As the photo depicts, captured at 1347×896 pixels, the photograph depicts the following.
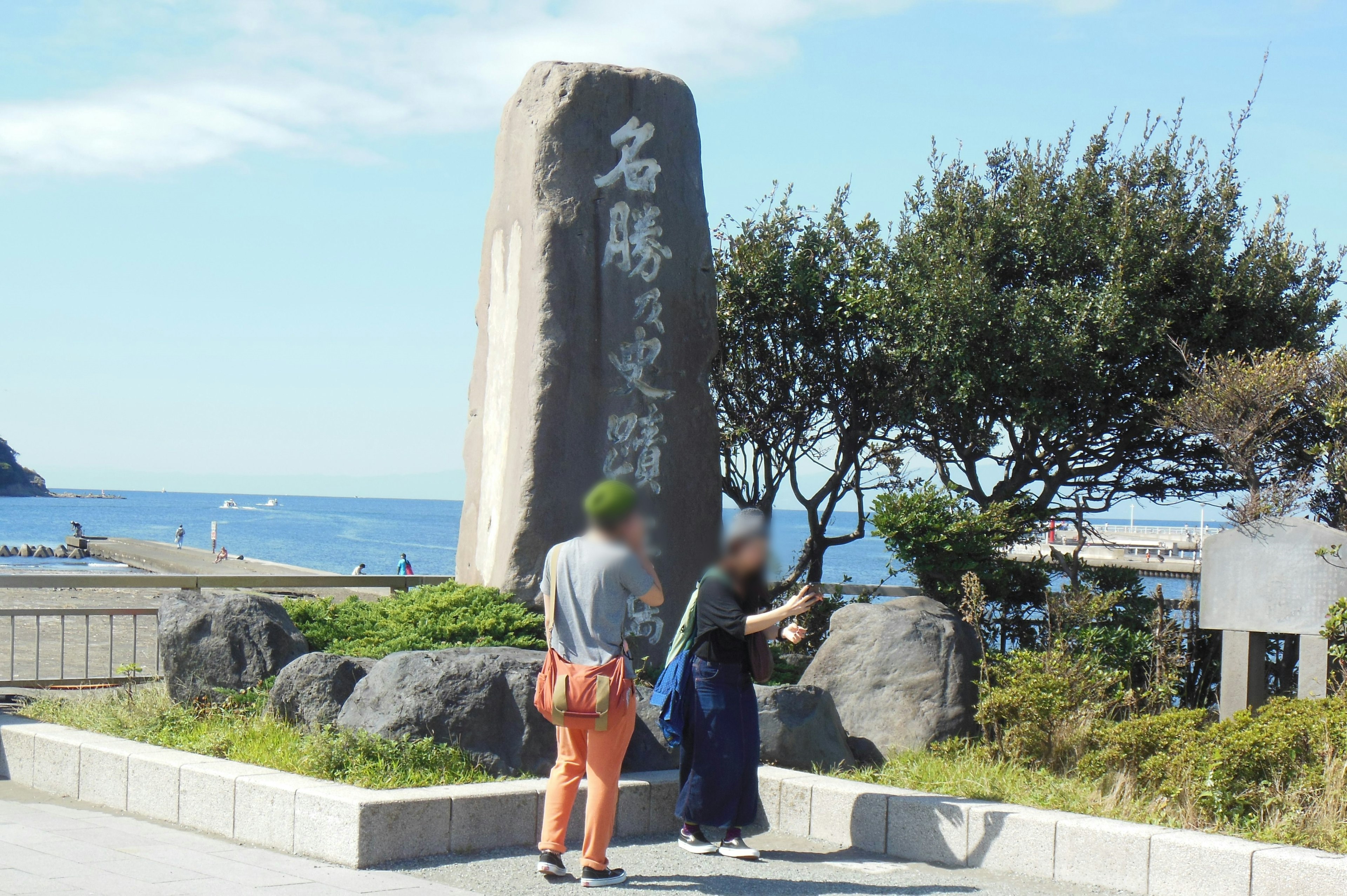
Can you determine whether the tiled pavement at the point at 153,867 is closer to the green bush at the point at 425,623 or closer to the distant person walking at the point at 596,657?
the distant person walking at the point at 596,657

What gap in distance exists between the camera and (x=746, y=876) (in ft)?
17.8

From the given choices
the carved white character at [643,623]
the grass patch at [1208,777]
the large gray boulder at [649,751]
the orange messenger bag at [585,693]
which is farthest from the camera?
the carved white character at [643,623]

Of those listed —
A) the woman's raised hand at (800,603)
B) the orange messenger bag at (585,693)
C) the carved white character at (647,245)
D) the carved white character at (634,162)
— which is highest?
the carved white character at (634,162)

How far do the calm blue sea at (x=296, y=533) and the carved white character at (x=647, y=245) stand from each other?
3082 cm

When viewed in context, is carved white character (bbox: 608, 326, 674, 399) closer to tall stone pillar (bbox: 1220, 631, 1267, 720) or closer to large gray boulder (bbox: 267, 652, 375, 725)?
large gray boulder (bbox: 267, 652, 375, 725)

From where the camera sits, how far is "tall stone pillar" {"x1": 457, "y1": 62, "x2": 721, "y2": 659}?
8922 mm

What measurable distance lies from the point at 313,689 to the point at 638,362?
3.79m

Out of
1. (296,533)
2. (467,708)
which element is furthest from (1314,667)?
(296,533)

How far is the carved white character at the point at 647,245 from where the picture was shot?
9.35 metres

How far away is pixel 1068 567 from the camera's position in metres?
9.90

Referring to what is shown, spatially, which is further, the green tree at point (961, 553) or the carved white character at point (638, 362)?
the green tree at point (961, 553)

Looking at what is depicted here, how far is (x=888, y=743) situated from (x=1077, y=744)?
4.16 feet

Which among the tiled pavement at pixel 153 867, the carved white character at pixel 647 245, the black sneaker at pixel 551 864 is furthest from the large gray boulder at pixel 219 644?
the carved white character at pixel 647 245

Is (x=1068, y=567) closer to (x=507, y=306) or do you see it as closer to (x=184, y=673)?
(x=507, y=306)
